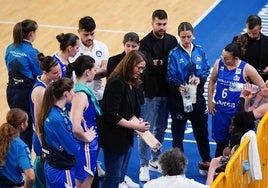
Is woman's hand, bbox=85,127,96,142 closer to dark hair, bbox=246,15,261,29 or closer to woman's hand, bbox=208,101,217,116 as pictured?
woman's hand, bbox=208,101,217,116

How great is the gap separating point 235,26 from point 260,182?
307 inches

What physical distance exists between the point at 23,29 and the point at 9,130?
7.95 ft

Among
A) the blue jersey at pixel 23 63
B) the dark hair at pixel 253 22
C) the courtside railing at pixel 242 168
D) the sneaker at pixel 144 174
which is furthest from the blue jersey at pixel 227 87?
the blue jersey at pixel 23 63

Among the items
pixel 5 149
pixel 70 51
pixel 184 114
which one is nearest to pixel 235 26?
pixel 184 114

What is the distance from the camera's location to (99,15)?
56.1 ft

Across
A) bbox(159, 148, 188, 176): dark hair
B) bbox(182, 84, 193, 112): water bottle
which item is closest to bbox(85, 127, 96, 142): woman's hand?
bbox(159, 148, 188, 176): dark hair

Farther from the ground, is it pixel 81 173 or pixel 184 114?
pixel 184 114

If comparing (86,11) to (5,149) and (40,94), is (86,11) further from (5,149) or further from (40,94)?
(5,149)

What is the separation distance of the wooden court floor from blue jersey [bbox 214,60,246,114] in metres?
5.12

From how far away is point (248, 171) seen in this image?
858 centimetres

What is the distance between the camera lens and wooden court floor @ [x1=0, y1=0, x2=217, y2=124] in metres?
15.9

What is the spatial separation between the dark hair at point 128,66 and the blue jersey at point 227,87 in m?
1.60

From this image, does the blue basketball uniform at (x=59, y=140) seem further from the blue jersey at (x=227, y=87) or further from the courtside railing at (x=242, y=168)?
the blue jersey at (x=227, y=87)

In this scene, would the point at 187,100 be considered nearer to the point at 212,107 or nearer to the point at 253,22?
the point at 212,107
